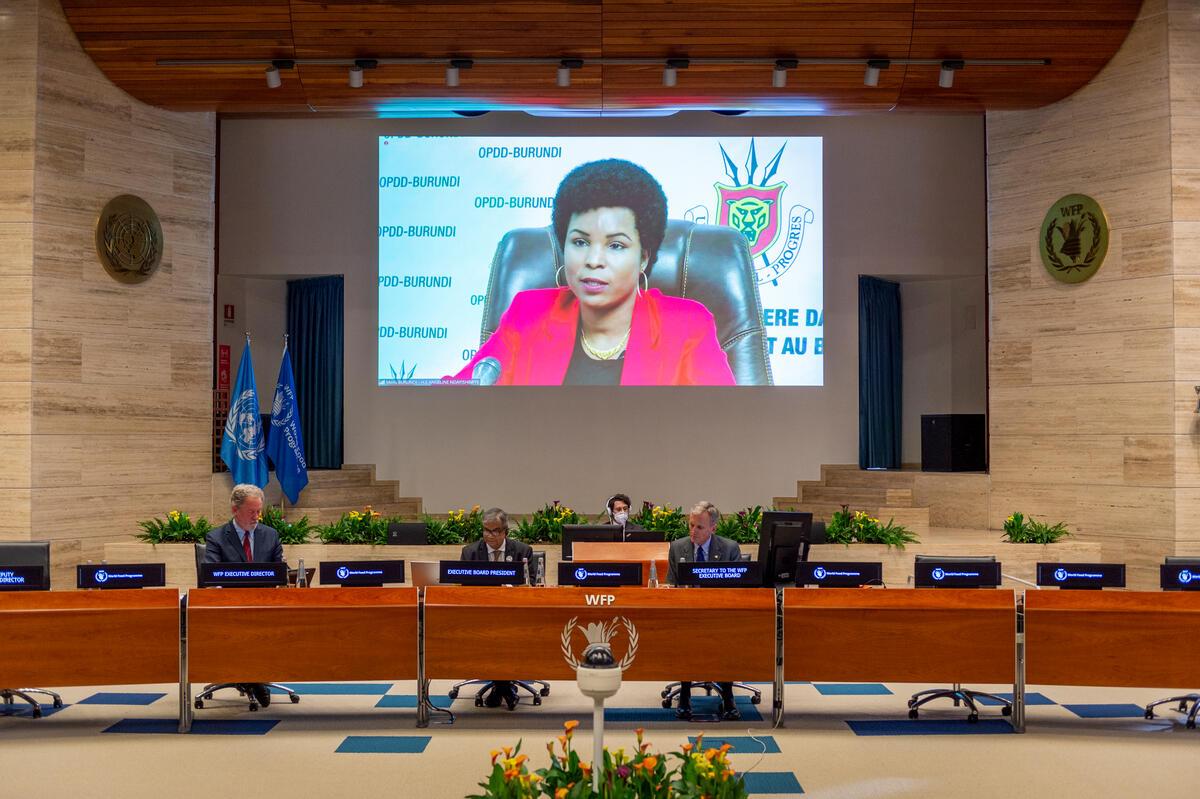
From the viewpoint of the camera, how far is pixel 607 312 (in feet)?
46.2

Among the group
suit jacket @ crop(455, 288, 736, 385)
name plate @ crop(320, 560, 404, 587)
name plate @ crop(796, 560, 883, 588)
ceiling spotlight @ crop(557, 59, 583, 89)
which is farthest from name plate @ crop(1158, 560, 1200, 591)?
suit jacket @ crop(455, 288, 736, 385)

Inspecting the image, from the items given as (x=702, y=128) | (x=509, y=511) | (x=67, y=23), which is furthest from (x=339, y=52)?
(x=509, y=511)

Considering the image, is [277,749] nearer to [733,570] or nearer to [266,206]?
[733,570]

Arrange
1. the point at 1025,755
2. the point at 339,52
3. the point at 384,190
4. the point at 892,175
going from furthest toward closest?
the point at 892,175 < the point at 384,190 < the point at 339,52 < the point at 1025,755

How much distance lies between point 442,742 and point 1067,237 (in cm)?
900

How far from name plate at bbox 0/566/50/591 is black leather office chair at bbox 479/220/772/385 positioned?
7.66m

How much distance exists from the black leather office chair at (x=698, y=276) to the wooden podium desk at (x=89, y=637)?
787 cm

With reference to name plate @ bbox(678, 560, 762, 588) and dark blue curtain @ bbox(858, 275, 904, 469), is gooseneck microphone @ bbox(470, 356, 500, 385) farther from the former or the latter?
name plate @ bbox(678, 560, 762, 588)

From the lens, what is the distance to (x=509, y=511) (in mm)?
14891

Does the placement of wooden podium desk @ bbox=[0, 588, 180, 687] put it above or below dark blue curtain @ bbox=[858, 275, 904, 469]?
below

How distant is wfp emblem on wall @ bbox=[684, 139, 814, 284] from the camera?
1393 cm

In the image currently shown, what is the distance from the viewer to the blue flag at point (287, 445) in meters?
12.8

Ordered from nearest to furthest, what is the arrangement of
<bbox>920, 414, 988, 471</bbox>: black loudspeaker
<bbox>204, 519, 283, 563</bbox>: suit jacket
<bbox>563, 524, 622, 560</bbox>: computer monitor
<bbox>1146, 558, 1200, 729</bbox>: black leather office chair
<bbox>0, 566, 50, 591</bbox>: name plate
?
<bbox>1146, 558, 1200, 729</bbox>: black leather office chair → <bbox>0, 566, 50, 591</bbox>: name plate → <bbox>204, 519, 283, 563</bbox>: suit jacket → <bbox>563, 524, 622, 560</bbox>: computer monitor → <bbox>920, 414, 988, 471</bbox>: black loudspeaker

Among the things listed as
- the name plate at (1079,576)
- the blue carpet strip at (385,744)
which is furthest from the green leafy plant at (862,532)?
the blue carpet strip at (385,744)
